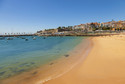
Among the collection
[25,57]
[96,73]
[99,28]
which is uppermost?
[99,28]

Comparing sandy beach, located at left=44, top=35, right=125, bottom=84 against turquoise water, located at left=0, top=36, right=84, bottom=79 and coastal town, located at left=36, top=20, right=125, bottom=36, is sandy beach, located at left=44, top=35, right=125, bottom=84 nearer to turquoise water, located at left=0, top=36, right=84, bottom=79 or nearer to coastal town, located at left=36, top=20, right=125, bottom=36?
turquoise water, located at left=0, top=36, right=84, bottom=79

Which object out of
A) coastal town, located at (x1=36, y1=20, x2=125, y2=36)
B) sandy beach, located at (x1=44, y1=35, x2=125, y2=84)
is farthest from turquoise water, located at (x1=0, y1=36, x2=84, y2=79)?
coastal town, located at (x1=36, y1=20, x2=125, y2=36)

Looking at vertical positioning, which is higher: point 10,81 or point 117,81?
point 117,81

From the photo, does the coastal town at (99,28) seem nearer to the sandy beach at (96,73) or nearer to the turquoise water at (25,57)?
the turquoise water at (25,57)

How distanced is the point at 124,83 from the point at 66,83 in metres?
2.28

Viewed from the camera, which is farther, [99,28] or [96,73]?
[99,28]

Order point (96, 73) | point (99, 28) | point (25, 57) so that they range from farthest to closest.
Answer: point (99, 28) < point (25, 57) < point (96, 73)

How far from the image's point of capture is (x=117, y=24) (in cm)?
8662

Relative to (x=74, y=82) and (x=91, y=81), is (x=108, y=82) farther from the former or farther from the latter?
(x=74, y=82)

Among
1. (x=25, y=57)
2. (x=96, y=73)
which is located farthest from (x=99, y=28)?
(x=96, y=73)

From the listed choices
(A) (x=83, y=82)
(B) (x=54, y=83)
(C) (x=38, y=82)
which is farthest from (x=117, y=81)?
(C) (x=38, y=82)

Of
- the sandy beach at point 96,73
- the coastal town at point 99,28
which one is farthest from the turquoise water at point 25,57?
the coastal town at point 99,28

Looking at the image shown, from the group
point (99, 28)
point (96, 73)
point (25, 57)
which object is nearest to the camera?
point (96, 73)

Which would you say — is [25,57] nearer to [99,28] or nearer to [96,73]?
[96,73]
